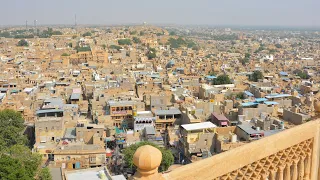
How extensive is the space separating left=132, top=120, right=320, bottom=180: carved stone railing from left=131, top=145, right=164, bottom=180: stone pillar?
0.02m

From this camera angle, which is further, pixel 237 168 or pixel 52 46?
pixel 52 46

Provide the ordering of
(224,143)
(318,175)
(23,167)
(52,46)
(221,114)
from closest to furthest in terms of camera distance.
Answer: (318,175) < (23,167) < (224,143) < (221,114) < (52,46)

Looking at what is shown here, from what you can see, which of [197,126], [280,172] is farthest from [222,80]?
[280,172]

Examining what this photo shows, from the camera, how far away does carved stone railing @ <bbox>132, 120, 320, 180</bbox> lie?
2691 mm

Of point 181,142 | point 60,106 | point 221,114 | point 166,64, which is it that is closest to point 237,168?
point 181,142

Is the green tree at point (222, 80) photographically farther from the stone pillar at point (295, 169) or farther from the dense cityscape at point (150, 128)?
the stone pillar at point (295, 169)

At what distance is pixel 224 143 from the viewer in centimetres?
1473

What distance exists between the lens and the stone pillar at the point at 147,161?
218cm

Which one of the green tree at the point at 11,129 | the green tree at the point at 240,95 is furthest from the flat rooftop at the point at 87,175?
the green tree at the point at 240,95

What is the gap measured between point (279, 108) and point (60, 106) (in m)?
12.9

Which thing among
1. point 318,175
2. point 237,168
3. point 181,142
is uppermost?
point 237,168

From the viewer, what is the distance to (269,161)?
10.6 ft

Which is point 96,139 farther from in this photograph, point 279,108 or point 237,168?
point 237,168

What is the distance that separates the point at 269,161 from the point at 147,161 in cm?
155
